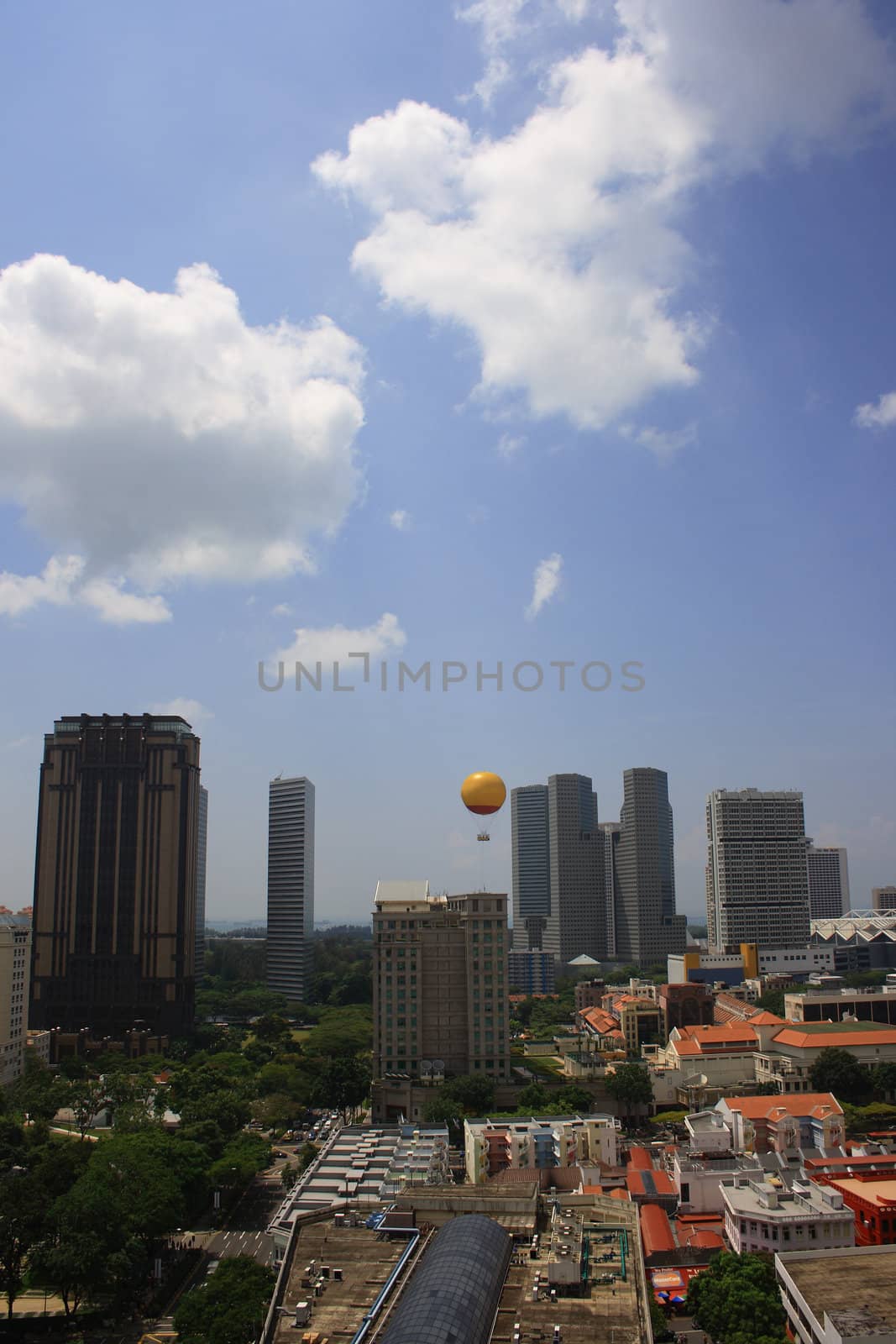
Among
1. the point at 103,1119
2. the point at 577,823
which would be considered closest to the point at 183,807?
the point at 103,1119

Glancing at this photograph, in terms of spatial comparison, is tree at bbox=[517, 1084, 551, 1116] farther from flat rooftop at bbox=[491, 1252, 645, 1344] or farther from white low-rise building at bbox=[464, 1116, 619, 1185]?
flat rooftop at bbox=[491, 1252, 645, 1344]

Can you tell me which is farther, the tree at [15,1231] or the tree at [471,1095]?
the tree at [471,1095]

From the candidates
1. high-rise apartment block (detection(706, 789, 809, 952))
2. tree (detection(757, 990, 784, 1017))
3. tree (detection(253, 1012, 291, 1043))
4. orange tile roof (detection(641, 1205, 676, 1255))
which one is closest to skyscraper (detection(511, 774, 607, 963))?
high-rise apartment block (detection(706, 789, 809, 952))

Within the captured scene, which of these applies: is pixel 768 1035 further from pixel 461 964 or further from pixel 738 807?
pixel 738 807

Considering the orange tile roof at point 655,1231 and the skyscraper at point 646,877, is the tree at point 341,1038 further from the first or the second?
the skyscraper at point 646,877

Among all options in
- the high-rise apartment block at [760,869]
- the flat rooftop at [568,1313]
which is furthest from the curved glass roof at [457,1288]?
the high-rise apartment block at [760,869]
